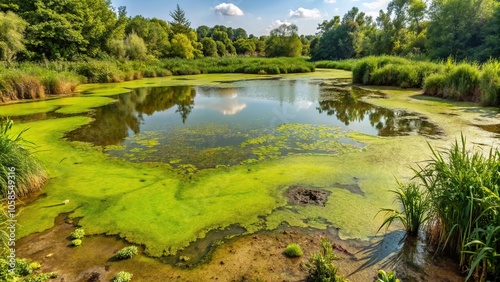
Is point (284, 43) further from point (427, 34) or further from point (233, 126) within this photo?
point (233, 126)

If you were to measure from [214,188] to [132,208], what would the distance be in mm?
1049

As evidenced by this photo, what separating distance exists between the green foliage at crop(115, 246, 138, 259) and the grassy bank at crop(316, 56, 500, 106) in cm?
1000

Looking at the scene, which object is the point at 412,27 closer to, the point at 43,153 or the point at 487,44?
the point at 487,44

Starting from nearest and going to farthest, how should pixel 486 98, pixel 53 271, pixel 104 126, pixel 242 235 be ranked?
pixel 53 271 < pixel 242 235 < pixel 104 126 < pixel 486 98

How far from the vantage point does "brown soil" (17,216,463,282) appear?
224cm

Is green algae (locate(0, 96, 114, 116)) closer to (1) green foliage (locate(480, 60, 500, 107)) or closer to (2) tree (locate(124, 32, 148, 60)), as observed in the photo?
(1) green foliage (locate(480, 60, 500, 107))

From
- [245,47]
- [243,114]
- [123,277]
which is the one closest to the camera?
[123,277]

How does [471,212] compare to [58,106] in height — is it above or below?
below

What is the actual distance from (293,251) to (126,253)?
1517 mm

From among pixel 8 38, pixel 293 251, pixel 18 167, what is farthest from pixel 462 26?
pixel 8 38

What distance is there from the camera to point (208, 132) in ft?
21.6

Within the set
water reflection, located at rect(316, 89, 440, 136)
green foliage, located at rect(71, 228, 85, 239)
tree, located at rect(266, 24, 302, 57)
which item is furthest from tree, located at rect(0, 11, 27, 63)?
tree, located at rect(266, 24, 302, 57)

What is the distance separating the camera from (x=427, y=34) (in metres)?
23.2

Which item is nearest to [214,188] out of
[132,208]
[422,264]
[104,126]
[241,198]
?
[241,198]
